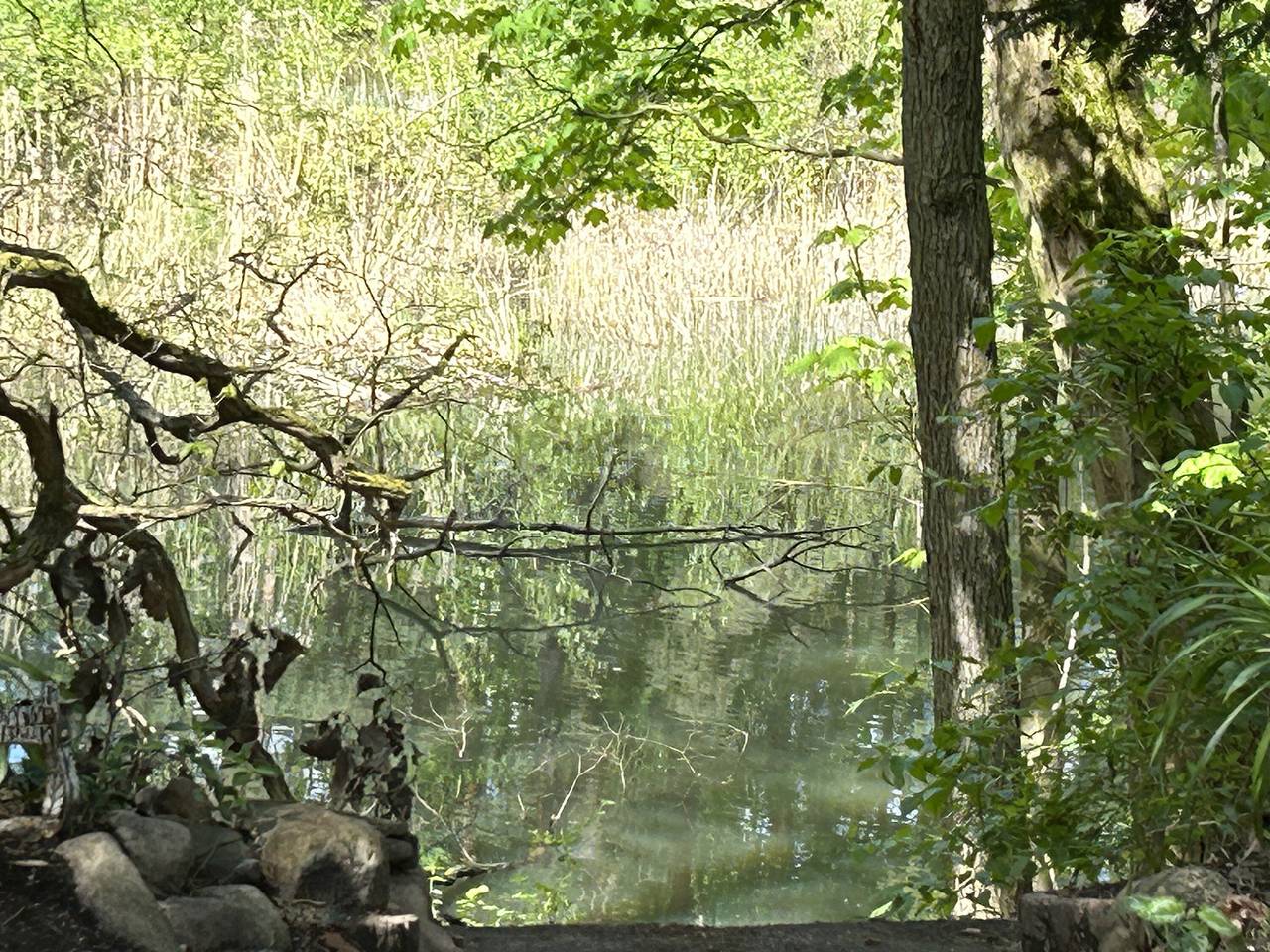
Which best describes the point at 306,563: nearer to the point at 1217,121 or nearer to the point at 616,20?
the point at 616,20

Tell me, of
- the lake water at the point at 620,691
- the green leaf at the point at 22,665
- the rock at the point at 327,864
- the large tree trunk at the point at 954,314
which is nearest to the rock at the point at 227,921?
the rock at the point at 327,864

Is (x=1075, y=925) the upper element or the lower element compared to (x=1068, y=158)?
lower

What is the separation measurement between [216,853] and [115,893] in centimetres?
38

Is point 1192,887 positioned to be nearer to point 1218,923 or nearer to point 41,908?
point 1218,923

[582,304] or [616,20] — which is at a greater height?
[582,304]

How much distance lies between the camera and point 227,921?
9.08 feet

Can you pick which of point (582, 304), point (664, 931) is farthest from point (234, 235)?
point (664, 931)

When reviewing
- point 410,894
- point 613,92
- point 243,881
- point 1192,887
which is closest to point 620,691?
point 613,92

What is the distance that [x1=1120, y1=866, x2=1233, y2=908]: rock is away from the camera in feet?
9.09

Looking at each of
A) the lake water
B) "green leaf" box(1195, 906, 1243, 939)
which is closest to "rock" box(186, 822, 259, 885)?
the lake water

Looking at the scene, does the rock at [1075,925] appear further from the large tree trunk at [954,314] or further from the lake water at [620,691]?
the lake water at [620,691]

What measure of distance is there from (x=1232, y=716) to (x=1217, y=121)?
2.43 metres

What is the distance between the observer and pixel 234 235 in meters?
12.9

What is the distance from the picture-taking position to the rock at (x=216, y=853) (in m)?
2.95
